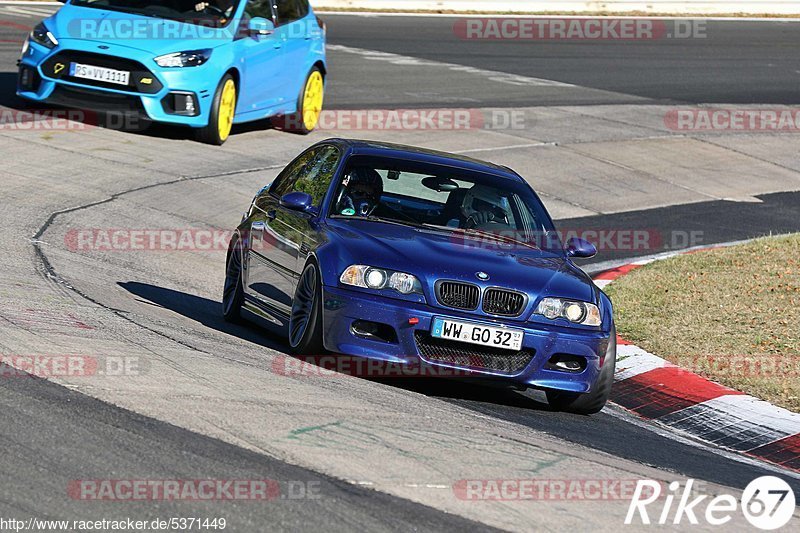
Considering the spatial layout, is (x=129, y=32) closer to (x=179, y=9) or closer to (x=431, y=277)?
(x=179, y=9)

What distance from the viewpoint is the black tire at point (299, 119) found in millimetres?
18266

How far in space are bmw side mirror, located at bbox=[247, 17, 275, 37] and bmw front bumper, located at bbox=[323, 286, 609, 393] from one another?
30.1 ft

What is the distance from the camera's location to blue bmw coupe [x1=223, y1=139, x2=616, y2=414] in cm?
789

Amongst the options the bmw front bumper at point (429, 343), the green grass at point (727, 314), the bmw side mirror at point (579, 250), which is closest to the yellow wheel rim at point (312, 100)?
the green grass at point (727, 314)

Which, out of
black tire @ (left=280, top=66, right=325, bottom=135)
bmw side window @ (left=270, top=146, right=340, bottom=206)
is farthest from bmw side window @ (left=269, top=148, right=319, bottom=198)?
black tire @ (left=280, top=66, right=325, bottom=135)

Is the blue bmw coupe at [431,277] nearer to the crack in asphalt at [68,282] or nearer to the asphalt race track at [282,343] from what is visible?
the asphalt race track at [282,343]

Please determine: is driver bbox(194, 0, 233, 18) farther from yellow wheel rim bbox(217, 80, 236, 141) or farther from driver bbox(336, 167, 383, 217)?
driver bbox(336, 167, 383, 217)

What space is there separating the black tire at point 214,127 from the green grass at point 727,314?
218 inches

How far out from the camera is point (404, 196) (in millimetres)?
9305

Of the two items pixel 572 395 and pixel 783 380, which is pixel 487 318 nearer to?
pixel 572 395

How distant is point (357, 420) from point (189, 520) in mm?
1709

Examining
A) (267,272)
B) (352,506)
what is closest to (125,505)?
(352,506)

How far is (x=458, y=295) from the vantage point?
7.96m

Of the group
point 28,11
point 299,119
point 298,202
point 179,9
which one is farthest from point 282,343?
point 28,11
